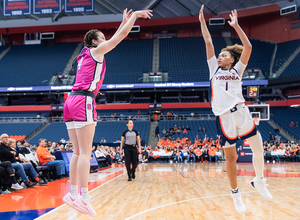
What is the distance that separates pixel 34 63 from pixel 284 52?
27977mm

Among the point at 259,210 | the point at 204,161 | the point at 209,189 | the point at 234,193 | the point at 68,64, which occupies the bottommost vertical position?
the point at 204,161

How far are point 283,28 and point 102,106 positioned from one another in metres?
21.7

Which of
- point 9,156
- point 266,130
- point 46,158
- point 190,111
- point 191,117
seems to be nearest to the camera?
point 9,156

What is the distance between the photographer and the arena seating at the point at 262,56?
29188 millimetres

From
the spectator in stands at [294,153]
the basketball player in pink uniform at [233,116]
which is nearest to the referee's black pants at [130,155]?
the basketball player in pink uniform at [233,116]

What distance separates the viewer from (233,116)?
129 inches

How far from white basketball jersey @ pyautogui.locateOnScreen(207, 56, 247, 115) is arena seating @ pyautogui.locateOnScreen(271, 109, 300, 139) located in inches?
893

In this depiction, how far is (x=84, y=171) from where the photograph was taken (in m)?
2.89

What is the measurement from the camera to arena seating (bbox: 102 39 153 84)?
96.8 ft

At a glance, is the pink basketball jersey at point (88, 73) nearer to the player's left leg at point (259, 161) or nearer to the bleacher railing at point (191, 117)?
the player's left leg at point (259, 161)

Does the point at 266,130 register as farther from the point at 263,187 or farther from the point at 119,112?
the point at 263,187

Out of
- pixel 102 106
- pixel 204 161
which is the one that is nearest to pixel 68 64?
pixel 102 106

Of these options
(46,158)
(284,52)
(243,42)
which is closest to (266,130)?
(284,52)

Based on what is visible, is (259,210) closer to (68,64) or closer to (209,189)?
(209,189)
